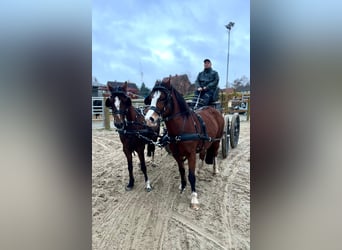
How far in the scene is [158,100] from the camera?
971 mm

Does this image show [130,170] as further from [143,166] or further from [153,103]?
[153,103]

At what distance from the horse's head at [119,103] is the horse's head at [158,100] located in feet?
0.36

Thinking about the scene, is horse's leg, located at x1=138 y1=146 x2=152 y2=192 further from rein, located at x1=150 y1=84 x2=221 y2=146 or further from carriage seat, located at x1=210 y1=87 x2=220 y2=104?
carriage seat, located at x1=210 y1=87 x2=220 y2=104

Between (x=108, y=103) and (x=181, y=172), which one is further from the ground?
(x=108, y=103)

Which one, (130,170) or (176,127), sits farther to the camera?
(176,127)

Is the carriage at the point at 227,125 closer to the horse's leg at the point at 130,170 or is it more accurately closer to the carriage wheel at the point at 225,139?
the carriage wheel at the point at 225,139

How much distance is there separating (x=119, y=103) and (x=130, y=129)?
0.69ft

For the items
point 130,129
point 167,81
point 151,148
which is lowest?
point 151,148

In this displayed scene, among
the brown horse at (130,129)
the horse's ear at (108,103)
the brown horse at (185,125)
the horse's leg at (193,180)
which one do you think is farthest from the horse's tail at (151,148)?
the horse's ear at (108,103)

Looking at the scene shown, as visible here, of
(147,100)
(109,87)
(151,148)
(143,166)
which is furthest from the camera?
(151,148)

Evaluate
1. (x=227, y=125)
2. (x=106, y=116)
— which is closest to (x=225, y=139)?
(x=227, y=125)

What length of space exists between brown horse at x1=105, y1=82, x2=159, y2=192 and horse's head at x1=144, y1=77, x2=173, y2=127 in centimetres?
10
